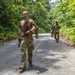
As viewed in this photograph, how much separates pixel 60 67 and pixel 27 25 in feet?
6.79

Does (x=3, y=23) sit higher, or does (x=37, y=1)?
(x=37, y=1)

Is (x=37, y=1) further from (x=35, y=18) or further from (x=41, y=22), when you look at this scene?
(x=41, y=22)

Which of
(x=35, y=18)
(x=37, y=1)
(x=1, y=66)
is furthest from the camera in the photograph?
(x=35, y=18)

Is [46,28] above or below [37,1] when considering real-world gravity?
below

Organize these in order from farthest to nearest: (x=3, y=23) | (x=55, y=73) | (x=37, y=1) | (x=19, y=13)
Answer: (x=37, y=1) < (x=19, y=13) < (x=3, y=23) < (x=55, y=73)

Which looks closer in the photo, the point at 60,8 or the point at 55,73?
the point at 55,73

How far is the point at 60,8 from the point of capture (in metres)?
35.1

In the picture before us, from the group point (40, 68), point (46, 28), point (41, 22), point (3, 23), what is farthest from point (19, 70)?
point (46, 28)

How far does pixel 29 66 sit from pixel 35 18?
5709 centimetres

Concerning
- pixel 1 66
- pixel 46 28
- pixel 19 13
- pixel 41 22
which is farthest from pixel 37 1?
pixel 1 66

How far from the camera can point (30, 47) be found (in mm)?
9312

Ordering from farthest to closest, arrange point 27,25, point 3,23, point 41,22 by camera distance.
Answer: point 41,22 < point 3,23 < point 27,25

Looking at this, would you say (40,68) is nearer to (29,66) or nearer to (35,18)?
(29,66)

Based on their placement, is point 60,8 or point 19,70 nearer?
point 19,70
